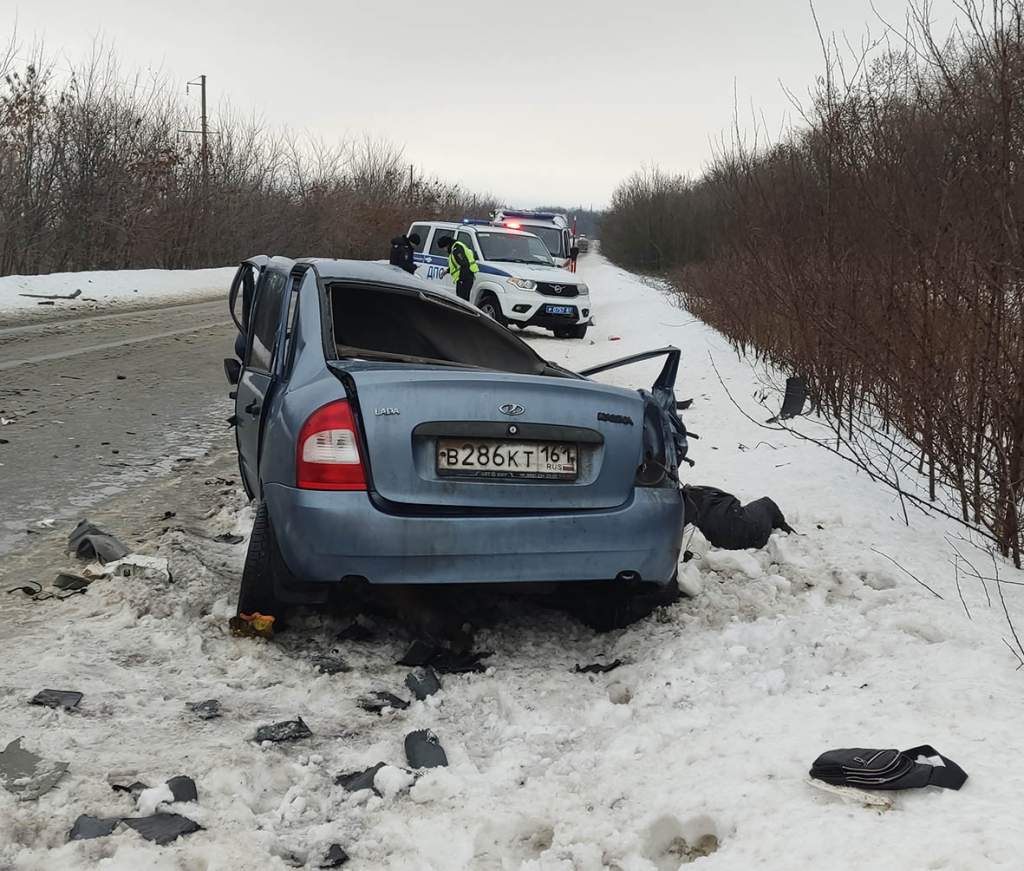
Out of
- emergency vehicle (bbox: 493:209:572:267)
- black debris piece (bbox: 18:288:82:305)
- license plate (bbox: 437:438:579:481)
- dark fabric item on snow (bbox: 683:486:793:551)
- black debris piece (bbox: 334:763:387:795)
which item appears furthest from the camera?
emergency vehicle (bbox: 493:209:572:267)

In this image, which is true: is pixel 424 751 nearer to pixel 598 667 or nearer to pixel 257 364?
pixel 598 667

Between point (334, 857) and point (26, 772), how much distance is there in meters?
0.94

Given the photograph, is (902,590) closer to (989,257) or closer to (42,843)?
(989,257)

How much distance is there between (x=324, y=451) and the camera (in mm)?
3312

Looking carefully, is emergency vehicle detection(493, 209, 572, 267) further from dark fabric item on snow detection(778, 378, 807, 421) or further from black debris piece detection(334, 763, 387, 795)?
black debris piece detection(334, 763, 387, 795)

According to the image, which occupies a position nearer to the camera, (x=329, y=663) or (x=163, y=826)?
(x=163, y=826)

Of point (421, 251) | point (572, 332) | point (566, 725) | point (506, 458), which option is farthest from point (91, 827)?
point (421, 251)

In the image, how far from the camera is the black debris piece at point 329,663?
3.55 meters

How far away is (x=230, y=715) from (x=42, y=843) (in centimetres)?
85

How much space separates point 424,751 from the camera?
296 cm

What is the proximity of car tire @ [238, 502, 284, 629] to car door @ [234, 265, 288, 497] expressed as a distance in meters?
0.55

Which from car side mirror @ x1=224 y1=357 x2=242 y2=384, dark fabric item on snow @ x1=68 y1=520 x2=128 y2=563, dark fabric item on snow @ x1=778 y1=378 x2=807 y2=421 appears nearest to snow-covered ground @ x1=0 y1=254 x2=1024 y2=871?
dark fabric item on snow @ x1=68 y1=520 x2=128 y2=563

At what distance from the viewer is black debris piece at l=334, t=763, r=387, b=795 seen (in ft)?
8.96

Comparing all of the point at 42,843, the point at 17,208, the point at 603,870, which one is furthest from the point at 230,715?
the point at 17,208
